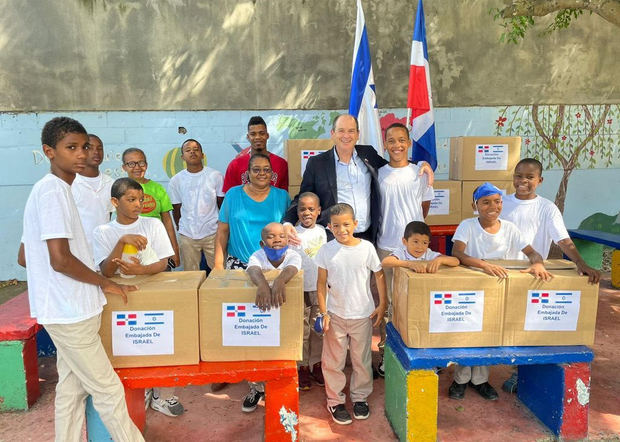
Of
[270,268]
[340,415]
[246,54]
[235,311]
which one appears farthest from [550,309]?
[246,54]

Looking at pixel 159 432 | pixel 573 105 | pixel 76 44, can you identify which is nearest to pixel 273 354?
pixel 159 432

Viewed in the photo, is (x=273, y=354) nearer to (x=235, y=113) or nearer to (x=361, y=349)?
(x=361, y=349)

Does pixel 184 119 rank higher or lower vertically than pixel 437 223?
higher

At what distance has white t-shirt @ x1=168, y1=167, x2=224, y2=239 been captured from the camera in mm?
4062

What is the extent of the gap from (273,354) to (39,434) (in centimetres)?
167

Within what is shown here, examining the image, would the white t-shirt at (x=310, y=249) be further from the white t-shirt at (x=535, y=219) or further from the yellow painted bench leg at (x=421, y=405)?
the white t-shirt at (x=535, y=219)

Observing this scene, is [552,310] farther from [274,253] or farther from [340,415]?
[274,253]

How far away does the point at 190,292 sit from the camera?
238 cm

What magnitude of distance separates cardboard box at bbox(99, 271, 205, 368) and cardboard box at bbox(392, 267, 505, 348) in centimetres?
118

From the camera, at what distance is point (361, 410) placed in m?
2.98

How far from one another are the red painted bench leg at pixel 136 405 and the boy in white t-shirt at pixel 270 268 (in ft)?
2.11

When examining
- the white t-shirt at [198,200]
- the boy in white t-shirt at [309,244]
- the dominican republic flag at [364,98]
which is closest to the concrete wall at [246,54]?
the dominican republic flag at [364,98]

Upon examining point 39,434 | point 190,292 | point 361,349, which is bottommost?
point 39,434

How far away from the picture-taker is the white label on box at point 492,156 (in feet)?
16.6
